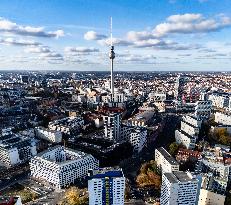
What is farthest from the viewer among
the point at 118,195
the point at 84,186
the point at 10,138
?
the point at 10,138

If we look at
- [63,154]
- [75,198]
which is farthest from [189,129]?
[75,198]

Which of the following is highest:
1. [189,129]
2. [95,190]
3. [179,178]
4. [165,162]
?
Answer: [179,178]

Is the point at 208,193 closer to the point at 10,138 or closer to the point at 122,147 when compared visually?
the point at 122,147

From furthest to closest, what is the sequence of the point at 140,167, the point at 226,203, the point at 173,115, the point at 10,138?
1. the point at 173,115
2. the point at 10,138
3. the point at 140,167
4. the point at 226,203

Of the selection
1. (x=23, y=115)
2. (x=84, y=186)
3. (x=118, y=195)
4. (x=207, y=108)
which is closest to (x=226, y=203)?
(x=118, y=195)

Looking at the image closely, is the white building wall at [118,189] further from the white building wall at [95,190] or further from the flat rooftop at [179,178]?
the flat rooftop at [179,178]

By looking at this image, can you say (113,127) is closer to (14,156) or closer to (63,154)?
(63,154)
